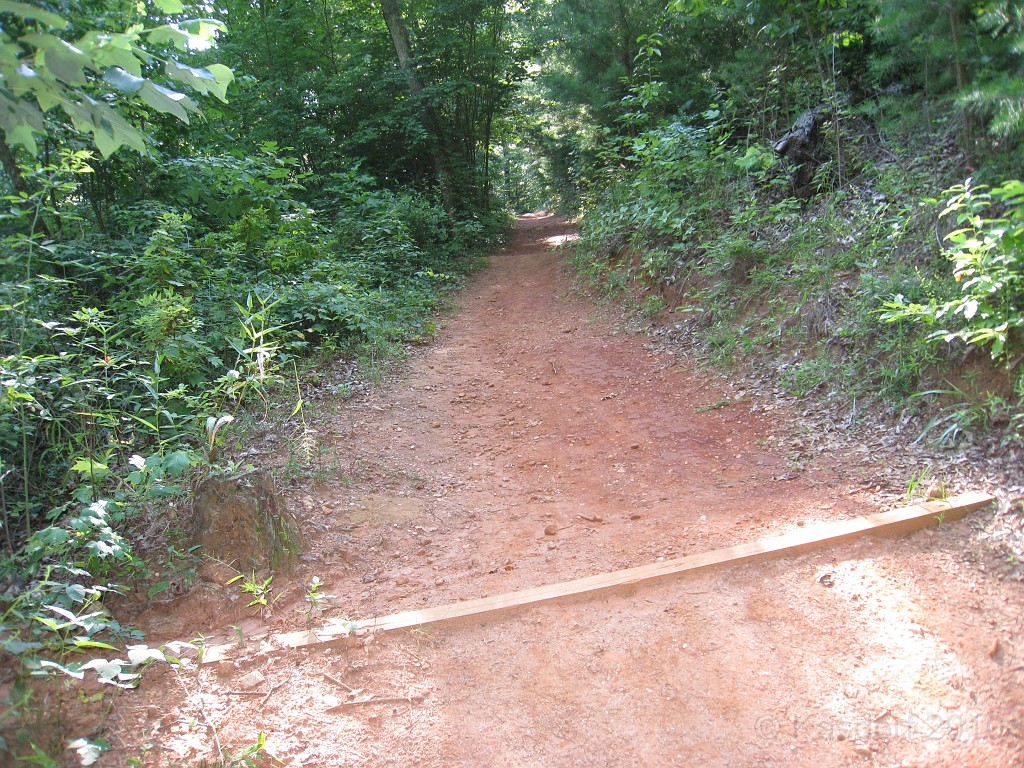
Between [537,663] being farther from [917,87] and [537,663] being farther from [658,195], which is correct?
[658,195]

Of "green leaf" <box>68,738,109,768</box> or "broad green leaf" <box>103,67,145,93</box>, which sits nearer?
"broad green leaf" <box>103,67,145,93</box>

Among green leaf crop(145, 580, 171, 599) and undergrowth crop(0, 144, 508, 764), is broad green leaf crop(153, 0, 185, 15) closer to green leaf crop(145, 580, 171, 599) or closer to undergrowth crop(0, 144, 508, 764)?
undergrowth crop(0, 144, 508, 764)

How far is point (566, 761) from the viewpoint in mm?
2439

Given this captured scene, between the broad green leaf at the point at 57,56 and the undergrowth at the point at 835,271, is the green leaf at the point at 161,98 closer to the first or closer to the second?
the broad green leaf at the point at 57,56

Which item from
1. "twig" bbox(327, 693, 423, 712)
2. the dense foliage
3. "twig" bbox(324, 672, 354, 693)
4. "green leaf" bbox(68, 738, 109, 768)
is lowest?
"twig" bbox(327, 693, 423, 712)

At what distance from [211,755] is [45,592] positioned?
110cm

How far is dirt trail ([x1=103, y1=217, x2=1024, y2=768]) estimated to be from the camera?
97.3 inches

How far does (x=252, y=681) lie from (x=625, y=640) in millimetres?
1630

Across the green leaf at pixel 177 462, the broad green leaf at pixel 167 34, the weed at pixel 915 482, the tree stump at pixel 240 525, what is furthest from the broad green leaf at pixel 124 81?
the weed at pixel 915 482

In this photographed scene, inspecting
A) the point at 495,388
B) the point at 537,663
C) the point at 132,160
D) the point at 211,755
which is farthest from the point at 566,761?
the point at 132,160

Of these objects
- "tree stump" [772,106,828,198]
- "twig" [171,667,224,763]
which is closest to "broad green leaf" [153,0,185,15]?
"twig" [171,667,224,763]

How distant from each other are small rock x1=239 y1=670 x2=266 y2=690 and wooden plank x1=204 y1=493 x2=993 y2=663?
0.69ft

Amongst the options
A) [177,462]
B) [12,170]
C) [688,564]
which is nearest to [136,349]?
[12,170]

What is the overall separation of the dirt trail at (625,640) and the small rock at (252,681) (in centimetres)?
Answer: 2
